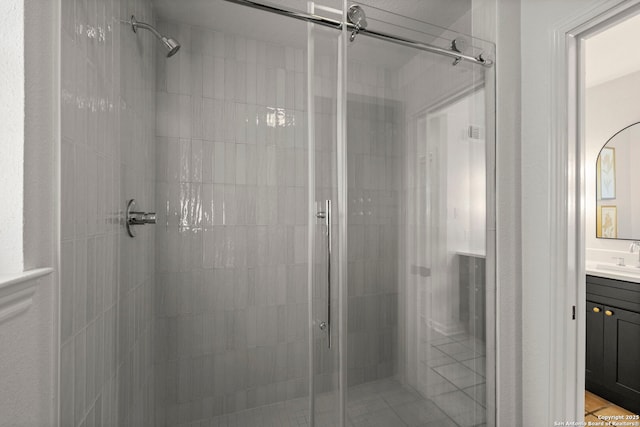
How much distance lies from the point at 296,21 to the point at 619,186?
2856mm

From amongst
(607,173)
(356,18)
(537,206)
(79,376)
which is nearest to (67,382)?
(79,376)

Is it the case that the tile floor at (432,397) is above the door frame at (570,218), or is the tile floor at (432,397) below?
below

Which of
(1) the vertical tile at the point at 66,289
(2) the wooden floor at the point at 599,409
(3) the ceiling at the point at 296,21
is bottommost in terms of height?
(2) the wooden floor at the point at 599,409

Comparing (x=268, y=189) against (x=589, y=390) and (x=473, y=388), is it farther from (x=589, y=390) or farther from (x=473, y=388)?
(x=589, y=390)

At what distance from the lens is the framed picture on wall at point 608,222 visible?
2510 mm

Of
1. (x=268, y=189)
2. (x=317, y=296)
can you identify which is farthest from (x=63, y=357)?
(x=268, y=189)

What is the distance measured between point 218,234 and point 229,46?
3.16 ft

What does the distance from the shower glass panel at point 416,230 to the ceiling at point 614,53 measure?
53.8 inches

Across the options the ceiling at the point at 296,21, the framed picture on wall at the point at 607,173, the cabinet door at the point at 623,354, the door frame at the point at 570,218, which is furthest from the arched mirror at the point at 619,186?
the ceiling at the point at 296,21

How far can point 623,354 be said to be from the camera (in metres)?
1.88

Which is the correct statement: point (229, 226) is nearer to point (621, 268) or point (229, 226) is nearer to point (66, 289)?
point (66, 289)

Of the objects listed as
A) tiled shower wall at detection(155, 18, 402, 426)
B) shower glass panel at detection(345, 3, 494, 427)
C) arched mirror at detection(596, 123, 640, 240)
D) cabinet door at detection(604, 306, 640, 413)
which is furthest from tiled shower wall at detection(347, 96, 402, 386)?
arched mirror at detection(596, 123, 640, 240)

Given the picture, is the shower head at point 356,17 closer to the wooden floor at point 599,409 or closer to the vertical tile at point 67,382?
the vertical tile at point 67,382

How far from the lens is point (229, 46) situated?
1543 mm
